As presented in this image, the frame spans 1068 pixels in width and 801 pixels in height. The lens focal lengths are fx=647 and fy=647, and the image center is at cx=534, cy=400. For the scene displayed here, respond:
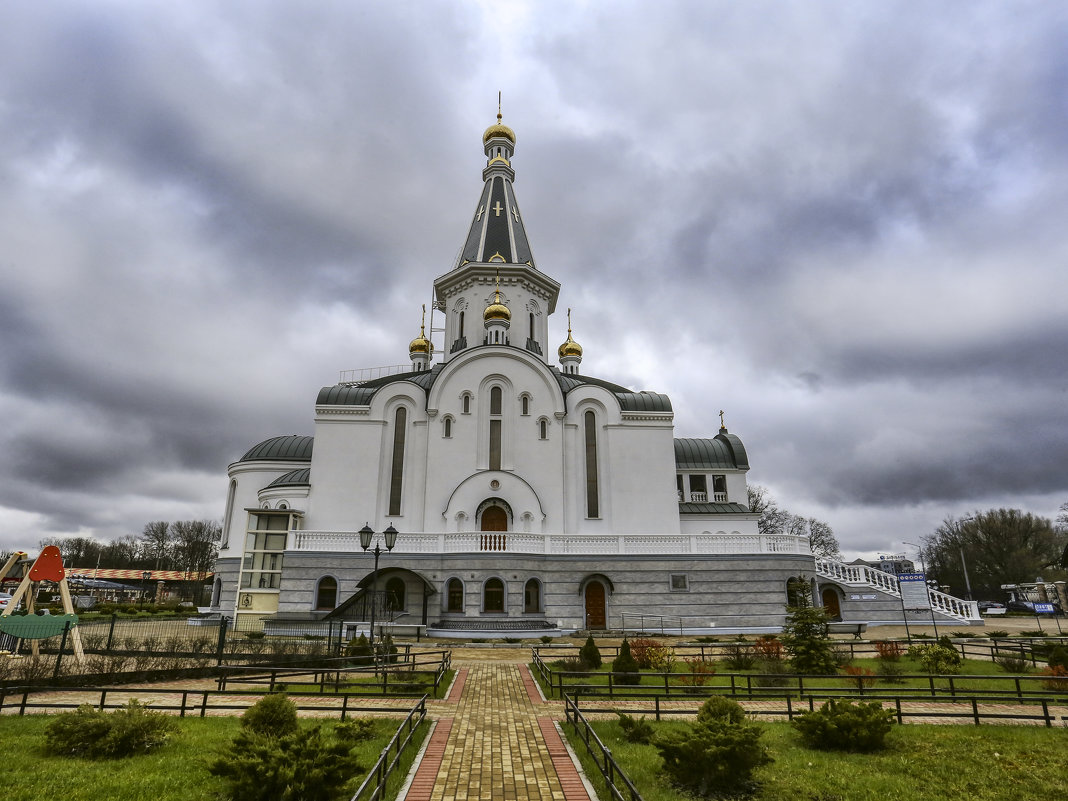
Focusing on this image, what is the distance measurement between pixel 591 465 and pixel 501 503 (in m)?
5.23

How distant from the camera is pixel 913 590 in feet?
90.3

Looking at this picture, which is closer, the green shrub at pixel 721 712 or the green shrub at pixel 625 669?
the green shrub at pixel 721 712

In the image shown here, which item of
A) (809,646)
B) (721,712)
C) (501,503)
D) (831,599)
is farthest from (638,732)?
(831,599)

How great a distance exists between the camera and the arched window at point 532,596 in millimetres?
27453

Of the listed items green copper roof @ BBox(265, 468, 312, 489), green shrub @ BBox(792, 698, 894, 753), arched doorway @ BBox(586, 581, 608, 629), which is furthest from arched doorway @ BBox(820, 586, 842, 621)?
green copper roof @ BBox(265, 468, 312, 489)

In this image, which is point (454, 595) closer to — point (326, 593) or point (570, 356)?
point (326, 593)

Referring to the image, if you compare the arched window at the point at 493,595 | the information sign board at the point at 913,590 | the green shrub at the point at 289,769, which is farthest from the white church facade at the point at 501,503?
the green shrub at the point at 289,769

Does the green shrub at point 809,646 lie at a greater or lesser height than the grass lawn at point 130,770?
greater

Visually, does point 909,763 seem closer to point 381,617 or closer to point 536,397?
point 381,617

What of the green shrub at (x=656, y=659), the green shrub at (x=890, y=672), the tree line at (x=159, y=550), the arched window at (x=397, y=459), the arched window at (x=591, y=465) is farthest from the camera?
the tree line at (x=159, y=550)

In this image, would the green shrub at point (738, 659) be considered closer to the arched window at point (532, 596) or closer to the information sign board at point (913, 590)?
the information sign board at point (913, 590)

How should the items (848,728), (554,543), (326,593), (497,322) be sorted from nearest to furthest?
(848,728) < (326,593) < (554,543) < (497,322)

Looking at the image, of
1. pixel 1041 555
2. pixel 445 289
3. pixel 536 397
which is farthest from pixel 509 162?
pixel 1041 555

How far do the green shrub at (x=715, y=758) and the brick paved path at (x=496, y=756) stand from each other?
3.94ft
